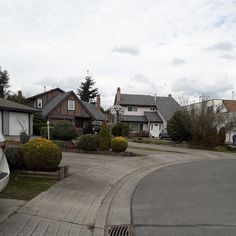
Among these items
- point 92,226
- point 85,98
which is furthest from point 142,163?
Result: point 85,98

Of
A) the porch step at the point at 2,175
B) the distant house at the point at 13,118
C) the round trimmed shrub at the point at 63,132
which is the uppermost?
the distant house at the point at 13,118

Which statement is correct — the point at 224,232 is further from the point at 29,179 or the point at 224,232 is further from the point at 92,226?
the point at 29,179

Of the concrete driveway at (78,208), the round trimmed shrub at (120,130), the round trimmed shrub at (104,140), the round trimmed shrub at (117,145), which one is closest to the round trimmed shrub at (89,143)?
the round trimmed shrub at (104,140)

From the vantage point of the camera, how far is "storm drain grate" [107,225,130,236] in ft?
20.3

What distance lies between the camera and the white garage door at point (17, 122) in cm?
3241

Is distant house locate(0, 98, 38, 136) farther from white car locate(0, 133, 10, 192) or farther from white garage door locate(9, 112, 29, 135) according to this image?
white car locate(0, 133, 10, 192)

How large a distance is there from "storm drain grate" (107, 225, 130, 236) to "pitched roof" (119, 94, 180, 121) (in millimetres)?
53588

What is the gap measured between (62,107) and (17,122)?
55.7 feet

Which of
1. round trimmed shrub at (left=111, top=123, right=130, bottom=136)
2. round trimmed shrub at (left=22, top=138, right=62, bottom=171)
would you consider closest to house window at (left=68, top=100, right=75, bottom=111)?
round trimmed shrub at (left=111, top=123, right=130, bottom=136)

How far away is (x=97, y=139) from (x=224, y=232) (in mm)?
15317

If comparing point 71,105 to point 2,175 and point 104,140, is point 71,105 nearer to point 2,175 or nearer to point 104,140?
point 104,140

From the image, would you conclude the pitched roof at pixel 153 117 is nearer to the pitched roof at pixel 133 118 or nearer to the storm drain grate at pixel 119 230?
the pitched roof at pixel 133 118

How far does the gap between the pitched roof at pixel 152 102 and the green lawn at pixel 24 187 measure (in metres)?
50.5

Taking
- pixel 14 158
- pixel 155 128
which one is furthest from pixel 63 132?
pixel 155 128
